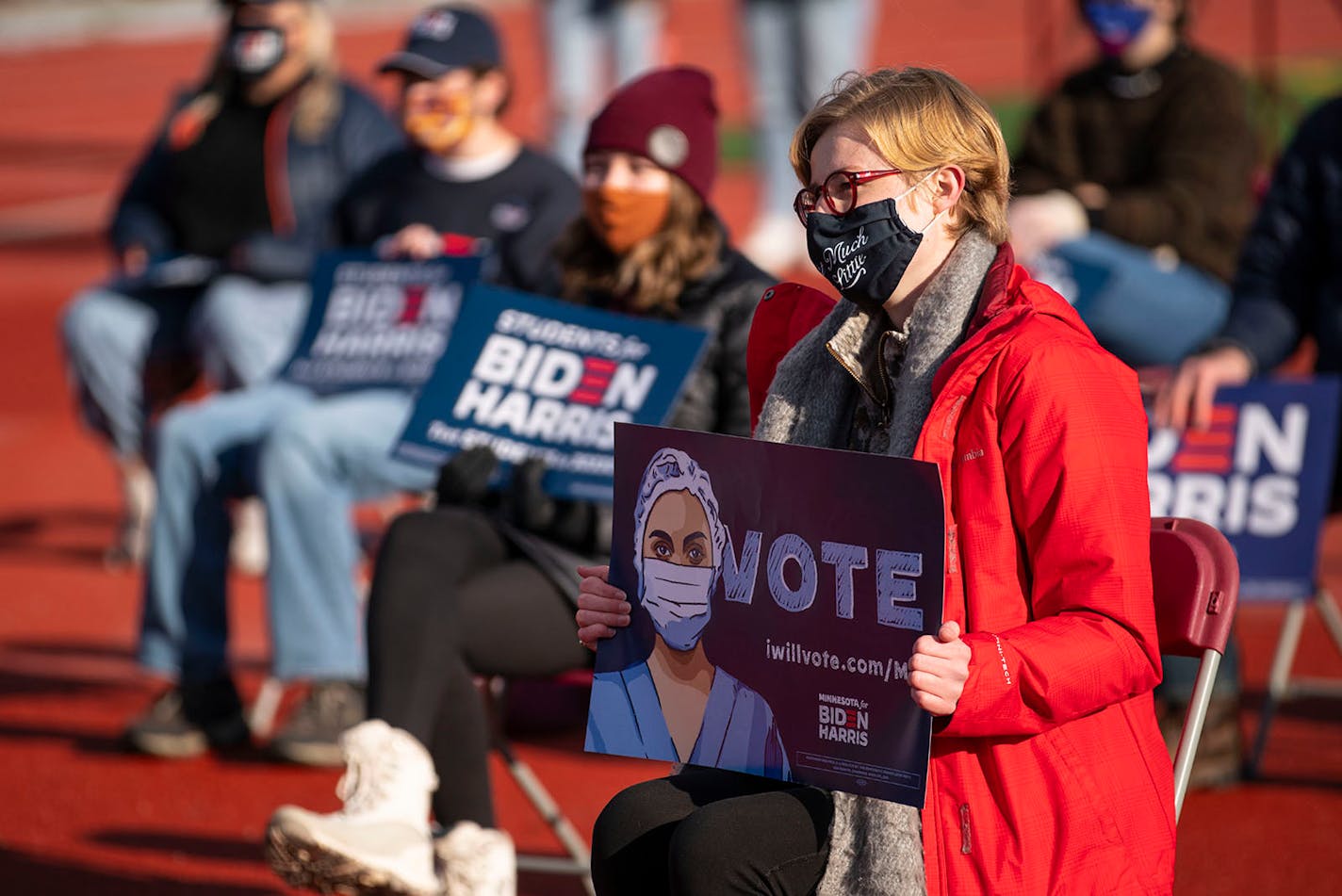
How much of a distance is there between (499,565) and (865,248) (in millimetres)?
1616

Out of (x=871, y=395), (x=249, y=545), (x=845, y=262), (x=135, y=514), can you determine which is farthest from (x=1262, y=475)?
(x=135, y=514)

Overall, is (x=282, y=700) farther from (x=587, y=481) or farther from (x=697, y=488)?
(x=697, y=488)

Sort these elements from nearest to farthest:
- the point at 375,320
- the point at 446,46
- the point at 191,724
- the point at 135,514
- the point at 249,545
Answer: the point at 375,320 → the point at 191,724 → the point at 446,46 → the point at 249,545 → the point at 135,514

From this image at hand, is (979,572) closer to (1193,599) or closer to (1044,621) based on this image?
(1044,621)

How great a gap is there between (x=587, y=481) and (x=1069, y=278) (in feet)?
5.44

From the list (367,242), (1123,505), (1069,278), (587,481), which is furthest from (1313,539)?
(367,242)

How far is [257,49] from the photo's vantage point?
6.47 m

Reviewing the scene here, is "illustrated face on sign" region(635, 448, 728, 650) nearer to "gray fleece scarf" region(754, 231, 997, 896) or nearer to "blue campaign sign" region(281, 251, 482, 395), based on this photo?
"gray fleece scarf" region(754, 231, 997, 896)

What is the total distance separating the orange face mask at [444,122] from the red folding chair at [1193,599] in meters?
3.31

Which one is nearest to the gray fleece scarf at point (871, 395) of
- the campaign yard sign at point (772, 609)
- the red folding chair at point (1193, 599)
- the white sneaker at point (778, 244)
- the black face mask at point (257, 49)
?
the campaign yard sign at point (772, 609)

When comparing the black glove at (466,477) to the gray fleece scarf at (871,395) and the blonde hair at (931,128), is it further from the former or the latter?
the blonde hair at (931,128)

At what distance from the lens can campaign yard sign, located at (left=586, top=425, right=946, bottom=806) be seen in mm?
2393

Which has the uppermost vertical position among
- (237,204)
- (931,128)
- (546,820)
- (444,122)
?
(931,128)

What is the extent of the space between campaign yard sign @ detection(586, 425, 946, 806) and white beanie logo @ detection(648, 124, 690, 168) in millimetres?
1678
